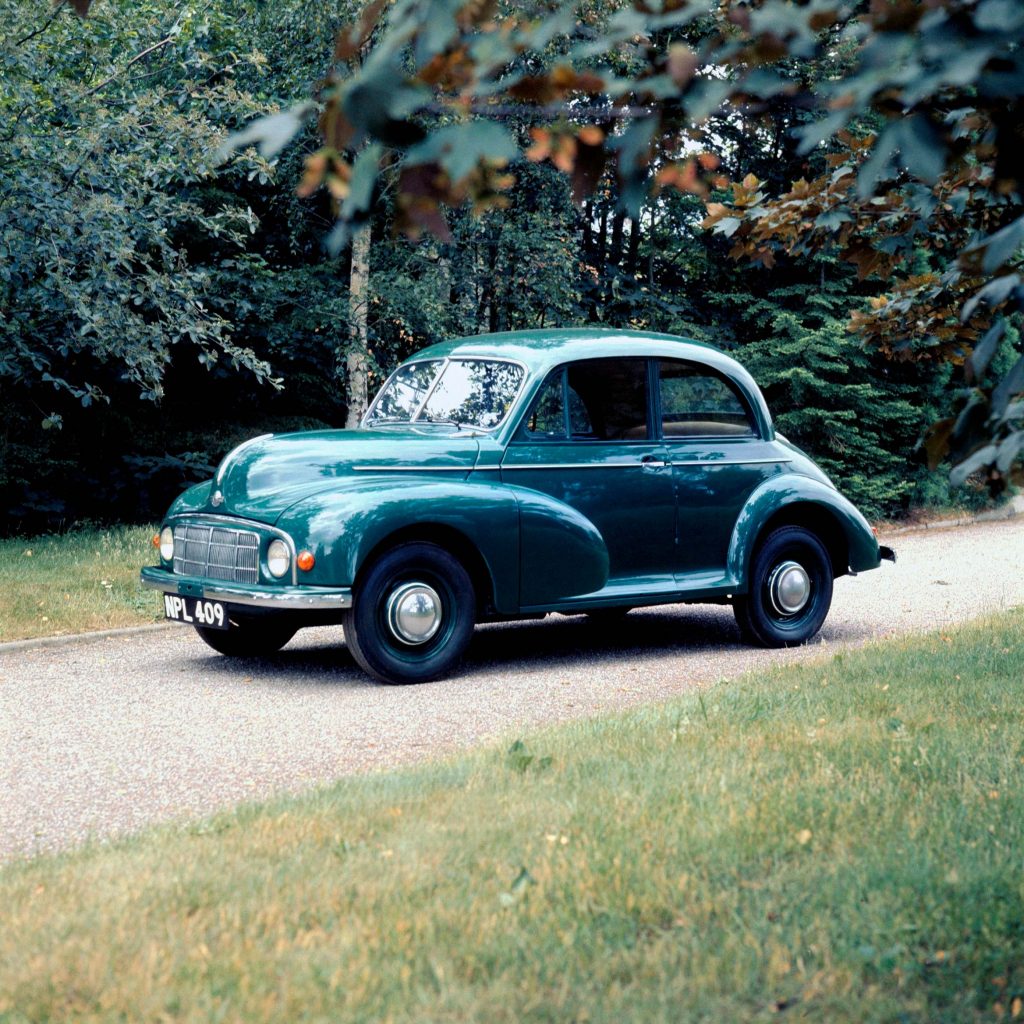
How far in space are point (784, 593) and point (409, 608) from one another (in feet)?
9.20

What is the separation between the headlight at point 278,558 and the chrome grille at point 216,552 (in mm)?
83

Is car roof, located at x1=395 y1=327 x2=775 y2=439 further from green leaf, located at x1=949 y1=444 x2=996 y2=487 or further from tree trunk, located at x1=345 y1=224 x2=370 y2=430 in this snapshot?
tree trunk, located at x1=345 y1=224 x2=370 y2=430

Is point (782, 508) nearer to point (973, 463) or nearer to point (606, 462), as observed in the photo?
point (606, 462)

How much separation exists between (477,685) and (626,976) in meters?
4.51

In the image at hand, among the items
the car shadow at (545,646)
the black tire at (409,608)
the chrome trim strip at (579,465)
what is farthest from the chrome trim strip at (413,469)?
the car shadow at (545,646)

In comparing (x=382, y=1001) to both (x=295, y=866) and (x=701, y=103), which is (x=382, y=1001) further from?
(x=701, y=103)

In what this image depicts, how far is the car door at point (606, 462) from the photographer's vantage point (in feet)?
26.8

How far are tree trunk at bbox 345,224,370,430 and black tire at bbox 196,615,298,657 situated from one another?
8391mm

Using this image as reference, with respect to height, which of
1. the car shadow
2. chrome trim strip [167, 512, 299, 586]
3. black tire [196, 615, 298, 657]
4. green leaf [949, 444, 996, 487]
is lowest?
the car shadow

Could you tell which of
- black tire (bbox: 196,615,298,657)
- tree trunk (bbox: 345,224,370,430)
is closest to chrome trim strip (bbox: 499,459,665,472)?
black tire (bbox: 196,615,298,657)

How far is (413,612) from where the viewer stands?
7.56 metres

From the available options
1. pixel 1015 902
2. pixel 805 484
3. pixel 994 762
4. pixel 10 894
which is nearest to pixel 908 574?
pixel 805 484

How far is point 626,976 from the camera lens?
3.21 meters

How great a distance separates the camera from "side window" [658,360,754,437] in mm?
8820
